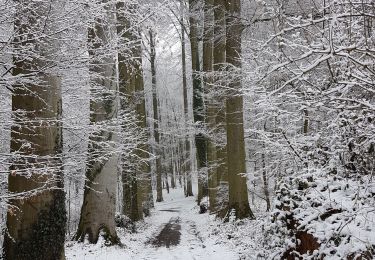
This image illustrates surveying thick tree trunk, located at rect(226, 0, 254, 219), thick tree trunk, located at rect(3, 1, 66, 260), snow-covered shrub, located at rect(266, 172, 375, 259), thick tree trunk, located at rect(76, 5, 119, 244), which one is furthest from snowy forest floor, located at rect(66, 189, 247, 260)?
thick tree trunk, located at rect(3, 1, 66, 260)

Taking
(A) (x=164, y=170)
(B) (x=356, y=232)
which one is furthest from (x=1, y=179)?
(A) (x=164, y=170)

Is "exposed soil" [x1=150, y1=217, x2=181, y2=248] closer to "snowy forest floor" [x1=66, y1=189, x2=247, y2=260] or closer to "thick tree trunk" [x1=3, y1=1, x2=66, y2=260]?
"snowy forest floor" [x1=66, y1=189, x2=247, y2=260]

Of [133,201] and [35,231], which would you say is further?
[133,201]

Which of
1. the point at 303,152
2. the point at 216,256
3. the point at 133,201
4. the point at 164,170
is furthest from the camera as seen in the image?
the point at 164,170

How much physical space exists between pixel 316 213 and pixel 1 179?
4326 mm

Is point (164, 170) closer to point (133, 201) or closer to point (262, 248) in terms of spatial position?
point (133, 201)

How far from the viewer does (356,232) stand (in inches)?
186

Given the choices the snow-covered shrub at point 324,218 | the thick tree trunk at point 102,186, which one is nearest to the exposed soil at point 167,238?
the thick tree trunk at point 102,186

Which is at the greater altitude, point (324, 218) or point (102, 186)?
point (102, 186)

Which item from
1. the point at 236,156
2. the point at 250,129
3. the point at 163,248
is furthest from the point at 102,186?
the point at 250,129

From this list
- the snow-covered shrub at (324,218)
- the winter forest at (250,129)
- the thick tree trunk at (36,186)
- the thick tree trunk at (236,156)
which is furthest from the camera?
the thick tree trunk at (236,156)

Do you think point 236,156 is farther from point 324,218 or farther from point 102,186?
point 324,218

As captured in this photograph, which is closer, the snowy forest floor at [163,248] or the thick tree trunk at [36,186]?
the thick tree trunk at [36,186]

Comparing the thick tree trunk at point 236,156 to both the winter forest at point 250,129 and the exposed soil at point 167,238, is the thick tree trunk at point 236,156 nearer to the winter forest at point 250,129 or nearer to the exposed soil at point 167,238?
the winter forest at point 250,129
